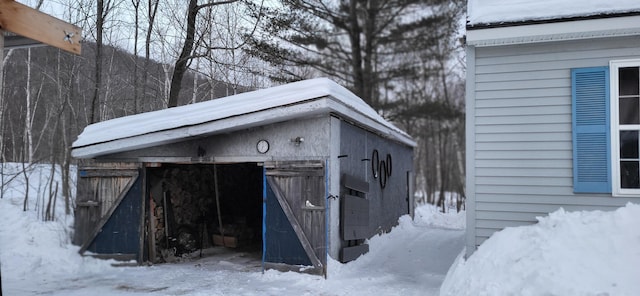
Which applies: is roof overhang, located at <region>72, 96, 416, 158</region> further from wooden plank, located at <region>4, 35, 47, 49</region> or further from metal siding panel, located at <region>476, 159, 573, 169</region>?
wooden plank, located at <region>4, 35, 47, 49</region>

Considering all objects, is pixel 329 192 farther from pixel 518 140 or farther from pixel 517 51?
pixel 517 51

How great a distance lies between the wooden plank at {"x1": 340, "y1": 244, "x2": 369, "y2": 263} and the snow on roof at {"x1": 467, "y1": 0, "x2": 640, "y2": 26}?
415cm

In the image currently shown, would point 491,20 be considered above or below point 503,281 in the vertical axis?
above

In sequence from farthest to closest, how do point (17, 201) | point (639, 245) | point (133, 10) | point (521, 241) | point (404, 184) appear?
point (133, 10) < point (404, 184) < point (17, 201) < point (521, 241) < point (639, 245)

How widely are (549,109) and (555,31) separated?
96 cm

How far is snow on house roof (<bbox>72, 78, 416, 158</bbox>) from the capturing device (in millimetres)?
6961

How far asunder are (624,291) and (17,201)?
1286 cm

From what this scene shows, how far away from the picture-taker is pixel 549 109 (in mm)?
5758

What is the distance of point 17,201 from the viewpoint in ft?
37.9

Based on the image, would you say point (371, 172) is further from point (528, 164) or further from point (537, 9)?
point (537, 9)

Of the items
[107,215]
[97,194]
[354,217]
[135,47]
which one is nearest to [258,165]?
[354,217]

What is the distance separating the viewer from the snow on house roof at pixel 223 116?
6961 mm

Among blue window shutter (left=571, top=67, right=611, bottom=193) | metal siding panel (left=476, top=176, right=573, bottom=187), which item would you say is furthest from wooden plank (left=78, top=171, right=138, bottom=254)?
blue window shutter (left=571, top=67, right=611, bottom=193)

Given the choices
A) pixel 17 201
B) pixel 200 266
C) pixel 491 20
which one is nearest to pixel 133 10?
pixel 17 201
